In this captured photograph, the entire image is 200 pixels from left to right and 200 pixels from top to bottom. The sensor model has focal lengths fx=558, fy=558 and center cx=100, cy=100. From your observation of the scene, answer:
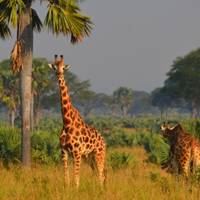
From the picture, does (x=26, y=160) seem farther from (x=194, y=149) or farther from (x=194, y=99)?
(x=194, y=99)

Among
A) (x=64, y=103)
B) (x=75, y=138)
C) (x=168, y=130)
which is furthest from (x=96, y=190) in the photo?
(x=168, y=130)

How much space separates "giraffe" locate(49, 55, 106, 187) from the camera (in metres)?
11.1

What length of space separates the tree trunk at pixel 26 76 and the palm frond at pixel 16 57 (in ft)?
0.54

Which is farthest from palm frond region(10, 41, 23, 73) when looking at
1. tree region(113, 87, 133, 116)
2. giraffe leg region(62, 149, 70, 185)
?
tree region(113, 87, 133, 116)

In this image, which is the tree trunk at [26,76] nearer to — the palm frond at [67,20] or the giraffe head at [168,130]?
the palm frond at [67,20]

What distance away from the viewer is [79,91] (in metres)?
130

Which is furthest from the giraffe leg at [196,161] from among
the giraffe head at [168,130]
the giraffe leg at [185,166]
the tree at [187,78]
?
the tree at [187,78]

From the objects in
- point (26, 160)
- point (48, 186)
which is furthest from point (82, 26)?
point (48, 186)

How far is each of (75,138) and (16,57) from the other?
507cm

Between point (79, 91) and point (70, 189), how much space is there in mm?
119675

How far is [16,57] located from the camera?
1545 cm

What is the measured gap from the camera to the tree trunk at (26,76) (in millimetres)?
15656

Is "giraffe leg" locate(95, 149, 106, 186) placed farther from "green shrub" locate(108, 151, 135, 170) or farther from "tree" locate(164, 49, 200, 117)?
"tree" locate(164, 49, 200, 117)

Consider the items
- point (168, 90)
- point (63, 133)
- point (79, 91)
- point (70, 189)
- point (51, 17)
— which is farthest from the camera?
point (79, 91)
